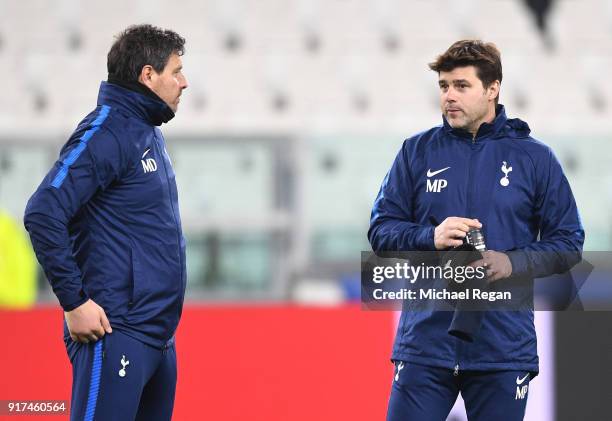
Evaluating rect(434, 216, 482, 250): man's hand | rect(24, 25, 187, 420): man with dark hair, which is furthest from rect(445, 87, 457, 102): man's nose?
rect(24, 25, 187, 420): man with dark hair

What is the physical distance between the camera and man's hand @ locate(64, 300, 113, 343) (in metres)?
2.27

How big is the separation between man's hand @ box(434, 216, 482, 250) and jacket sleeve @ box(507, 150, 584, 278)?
156 mm

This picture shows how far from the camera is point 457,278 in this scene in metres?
2.37

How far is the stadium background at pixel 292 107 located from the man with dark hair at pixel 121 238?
3.17 metres

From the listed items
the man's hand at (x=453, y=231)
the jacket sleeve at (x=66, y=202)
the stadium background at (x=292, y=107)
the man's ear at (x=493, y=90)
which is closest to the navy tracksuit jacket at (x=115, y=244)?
the jacket sleeve at (x=66, y=202)

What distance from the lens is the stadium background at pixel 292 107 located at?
8.62 m

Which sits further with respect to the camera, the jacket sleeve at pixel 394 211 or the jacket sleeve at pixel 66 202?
the jacket sleeve at pixel 394 211

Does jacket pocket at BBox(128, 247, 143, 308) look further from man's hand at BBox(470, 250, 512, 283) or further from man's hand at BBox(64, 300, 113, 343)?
man's hand at BBox(470, 250, 512, 283)

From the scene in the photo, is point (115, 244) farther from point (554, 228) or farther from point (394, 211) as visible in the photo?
point (554, 228)

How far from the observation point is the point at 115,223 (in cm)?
236

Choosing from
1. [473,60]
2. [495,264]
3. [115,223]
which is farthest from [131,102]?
[495,264]

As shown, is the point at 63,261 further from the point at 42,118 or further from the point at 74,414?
the point at 42,118

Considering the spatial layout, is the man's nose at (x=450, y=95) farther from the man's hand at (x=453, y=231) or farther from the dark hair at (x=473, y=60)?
the man's hand at (x=453, y=231)

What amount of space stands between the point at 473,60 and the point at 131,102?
0.84 m
